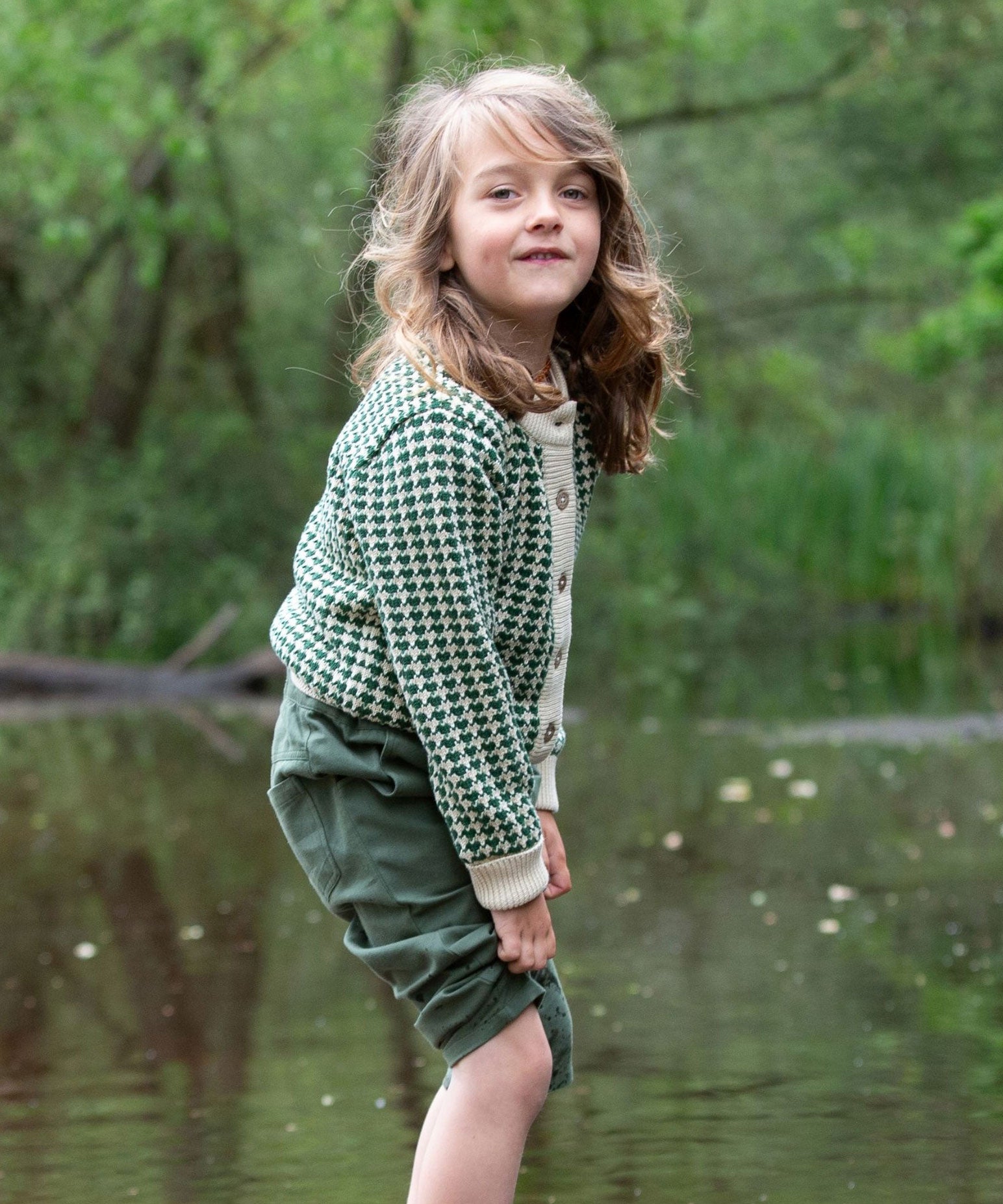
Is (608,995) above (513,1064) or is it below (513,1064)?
below

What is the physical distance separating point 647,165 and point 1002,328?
7.67m

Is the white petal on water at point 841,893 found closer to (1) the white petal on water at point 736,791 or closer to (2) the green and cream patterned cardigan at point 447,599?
(1) the white petal on water at point 736,791

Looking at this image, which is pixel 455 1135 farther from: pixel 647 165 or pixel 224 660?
pixel 647 165

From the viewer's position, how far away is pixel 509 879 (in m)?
2.26

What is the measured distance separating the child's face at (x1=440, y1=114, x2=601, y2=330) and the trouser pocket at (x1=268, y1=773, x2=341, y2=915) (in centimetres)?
69

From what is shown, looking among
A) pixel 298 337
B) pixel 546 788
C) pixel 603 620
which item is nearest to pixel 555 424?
pixel 546 788

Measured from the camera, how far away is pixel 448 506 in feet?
7.22

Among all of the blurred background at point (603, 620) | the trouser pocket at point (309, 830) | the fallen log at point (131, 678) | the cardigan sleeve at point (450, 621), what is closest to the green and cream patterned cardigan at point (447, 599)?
the cardigan sleeve at point (450, 621)

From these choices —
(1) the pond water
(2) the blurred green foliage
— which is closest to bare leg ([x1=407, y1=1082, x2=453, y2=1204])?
(1) the pond water

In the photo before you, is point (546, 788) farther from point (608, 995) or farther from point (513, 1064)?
point (608, 995)

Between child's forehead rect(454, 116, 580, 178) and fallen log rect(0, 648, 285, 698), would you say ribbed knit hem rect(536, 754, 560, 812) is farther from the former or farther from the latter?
fallen log rect(0, 648, 285, 698)

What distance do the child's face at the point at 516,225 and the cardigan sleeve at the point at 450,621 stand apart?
279 millimetres

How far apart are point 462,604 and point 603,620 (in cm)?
1395

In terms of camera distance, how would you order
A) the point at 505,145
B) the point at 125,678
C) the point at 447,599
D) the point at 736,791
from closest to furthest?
the point at 447,599
the point at 505,145
the point at 736,791
the point at 125,678
